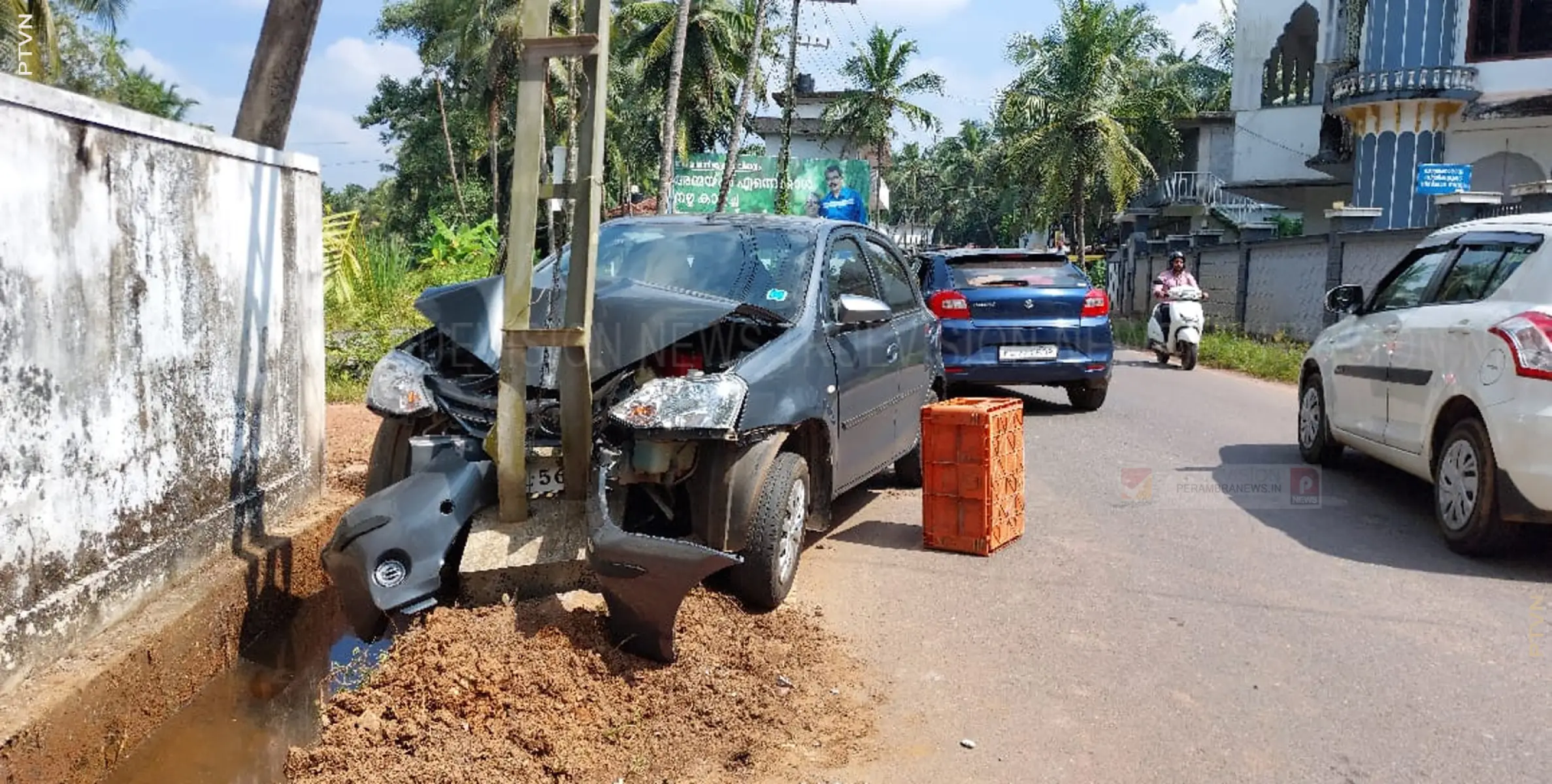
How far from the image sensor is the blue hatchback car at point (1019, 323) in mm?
10727

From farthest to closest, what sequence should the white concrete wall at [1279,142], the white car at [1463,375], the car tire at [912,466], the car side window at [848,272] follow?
the white concrete wall at [1279,142] → the car tire at [912,466] → the car side window at [848,272] → the white car at [1463,375]

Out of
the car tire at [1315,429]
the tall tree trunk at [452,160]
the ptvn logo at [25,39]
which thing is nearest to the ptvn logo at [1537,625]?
the car tire at [1315,429]

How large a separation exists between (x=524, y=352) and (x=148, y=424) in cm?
142

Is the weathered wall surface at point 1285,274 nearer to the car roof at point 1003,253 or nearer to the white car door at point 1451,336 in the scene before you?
the car roof at point 1003,253

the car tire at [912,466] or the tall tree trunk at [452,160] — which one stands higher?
the tall tree trunk at [452,160]

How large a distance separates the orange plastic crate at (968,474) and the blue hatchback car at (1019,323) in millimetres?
4684

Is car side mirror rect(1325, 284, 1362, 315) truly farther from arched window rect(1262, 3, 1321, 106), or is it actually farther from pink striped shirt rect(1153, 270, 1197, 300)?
arched window rect(1262, 3, 1321, 106)

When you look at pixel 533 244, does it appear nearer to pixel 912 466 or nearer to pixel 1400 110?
pixel 912 466

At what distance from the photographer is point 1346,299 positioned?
7.75 meters

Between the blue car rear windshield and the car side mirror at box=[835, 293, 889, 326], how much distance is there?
17.8 ft

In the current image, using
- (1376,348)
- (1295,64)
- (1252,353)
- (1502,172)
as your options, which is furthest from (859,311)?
(1295,64)

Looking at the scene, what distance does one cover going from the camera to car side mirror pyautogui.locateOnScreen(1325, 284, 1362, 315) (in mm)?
7723

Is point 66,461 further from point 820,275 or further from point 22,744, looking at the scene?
point 820,275

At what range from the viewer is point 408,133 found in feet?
159
